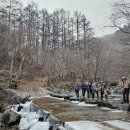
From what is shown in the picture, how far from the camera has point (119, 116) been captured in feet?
54.2

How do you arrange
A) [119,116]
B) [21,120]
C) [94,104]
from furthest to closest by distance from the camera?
1. [94,104]
2. [21,120]
3. [119,116]

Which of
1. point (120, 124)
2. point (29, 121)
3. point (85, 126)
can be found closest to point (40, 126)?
point (29, 121)

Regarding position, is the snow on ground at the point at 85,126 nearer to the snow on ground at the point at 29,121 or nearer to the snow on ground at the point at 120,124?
the snow on ground at the point at 120,124

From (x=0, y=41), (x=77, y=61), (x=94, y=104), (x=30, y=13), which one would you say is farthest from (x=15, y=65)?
(x=94, y=104)

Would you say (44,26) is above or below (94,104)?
above

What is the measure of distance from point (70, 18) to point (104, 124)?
217ft

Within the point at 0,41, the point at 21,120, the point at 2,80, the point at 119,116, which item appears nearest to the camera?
the point at 119,116

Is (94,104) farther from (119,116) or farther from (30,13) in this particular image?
(30,13)

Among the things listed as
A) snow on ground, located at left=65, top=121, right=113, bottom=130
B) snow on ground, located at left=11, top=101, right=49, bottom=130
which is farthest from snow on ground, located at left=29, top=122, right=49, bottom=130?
snow on ground, located at left=65, top=121, right=113, bottom=130

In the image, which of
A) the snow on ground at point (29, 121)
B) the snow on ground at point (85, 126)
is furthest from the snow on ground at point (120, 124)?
the snow on ground at point (29, 121)

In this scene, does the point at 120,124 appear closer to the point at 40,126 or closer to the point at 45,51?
the point at 40,126

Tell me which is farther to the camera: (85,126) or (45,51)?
(45,51)

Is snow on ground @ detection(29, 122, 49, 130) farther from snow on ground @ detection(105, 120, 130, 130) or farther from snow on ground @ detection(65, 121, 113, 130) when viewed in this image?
snow on ground @ detection(105, 120, 130, 130)

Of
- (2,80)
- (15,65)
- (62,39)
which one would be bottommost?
(2,80)
